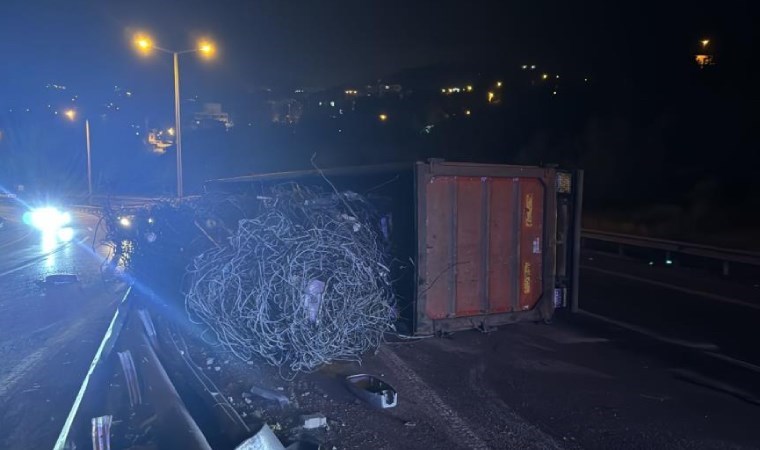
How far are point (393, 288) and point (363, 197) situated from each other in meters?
1.41

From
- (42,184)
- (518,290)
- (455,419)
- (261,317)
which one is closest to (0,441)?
(261,317)

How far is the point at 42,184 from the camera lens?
46156 millimetres

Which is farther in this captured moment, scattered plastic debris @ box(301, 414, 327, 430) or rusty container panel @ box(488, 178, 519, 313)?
rusty container panel @ box(488, 178, 519, 313)

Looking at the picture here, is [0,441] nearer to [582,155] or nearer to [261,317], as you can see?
[261,317]

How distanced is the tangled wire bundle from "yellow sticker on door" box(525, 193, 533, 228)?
226 centimetres

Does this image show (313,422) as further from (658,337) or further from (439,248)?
(658,337)

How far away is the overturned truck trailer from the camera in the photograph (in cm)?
702

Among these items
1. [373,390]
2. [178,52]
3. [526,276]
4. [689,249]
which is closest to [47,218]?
[178,52]

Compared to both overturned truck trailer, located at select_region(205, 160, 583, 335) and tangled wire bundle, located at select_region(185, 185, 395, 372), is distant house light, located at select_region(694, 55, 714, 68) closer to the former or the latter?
overturned truck trailer, located at select_region(205, 160, 583, 335)

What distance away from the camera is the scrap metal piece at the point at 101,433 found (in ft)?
14.4

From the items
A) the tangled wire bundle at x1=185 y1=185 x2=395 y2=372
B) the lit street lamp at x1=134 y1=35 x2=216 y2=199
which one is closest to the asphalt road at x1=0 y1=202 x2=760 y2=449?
the tangled wire bundle at x1=185 y1=185 x2=395 y2=372

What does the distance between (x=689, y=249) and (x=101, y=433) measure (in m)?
15.6

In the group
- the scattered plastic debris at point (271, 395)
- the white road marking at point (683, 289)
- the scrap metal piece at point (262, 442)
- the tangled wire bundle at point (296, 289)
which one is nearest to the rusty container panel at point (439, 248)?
the tangled wire bundle at point (296, 289)

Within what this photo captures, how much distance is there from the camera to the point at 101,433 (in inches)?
177
